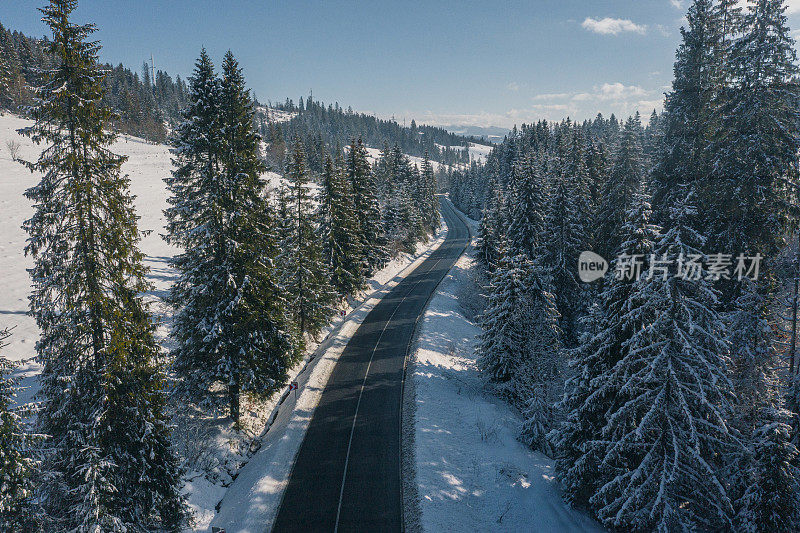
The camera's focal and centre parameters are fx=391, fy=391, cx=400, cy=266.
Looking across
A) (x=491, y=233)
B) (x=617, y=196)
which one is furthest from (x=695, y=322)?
(x=491, y=233)

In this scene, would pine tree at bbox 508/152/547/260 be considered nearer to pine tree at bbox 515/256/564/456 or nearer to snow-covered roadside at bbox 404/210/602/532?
pine tree at bbox 515/256/564/456

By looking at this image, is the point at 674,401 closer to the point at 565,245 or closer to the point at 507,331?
the point at 507,331

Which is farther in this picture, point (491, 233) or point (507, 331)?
point (491, 233)

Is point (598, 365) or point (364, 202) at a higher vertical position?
point (364, 202)

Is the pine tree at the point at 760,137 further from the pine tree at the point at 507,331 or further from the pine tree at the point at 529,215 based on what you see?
the pine tree at the point at 529,215

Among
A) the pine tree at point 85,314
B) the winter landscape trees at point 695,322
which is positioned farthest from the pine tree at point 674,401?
the pine tree at point 85,314

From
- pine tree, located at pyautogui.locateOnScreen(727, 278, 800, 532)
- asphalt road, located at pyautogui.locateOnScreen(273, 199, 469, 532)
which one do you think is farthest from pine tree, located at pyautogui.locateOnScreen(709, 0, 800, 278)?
asphalt road, located at pyautogui.locateOnScreen(273, 199, 469, 532)

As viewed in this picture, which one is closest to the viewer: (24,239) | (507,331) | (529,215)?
(507,331)

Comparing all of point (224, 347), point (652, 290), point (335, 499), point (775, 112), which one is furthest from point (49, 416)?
point (775, 112)
